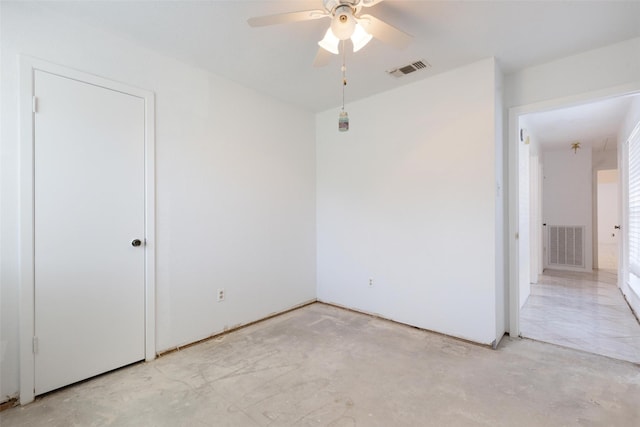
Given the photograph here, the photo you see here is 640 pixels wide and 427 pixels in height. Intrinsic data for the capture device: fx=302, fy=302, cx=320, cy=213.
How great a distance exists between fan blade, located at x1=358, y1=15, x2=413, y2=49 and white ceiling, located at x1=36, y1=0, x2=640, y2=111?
0.86 feet

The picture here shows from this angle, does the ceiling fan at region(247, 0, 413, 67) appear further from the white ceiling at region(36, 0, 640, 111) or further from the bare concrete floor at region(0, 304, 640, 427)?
the bare concrete floor at region(0, 304, 640, 427)

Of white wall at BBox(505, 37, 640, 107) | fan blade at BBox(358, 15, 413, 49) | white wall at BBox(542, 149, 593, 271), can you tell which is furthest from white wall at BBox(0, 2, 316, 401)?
white wall at BBox(542, 149, 593, 271)

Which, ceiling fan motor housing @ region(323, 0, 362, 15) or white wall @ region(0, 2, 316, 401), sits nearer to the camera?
ceiling fan motor housing @ region(323, 0, 362, 15)

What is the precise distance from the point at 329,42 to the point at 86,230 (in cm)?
212

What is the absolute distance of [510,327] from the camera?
9.53 feet

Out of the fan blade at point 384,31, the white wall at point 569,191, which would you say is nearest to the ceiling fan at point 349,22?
the fan blade at point 384,31

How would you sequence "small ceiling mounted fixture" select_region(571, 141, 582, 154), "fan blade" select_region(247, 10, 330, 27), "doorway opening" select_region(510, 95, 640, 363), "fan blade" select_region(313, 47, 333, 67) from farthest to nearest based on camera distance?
"small ceiling mounted fixture" select_region(571, 141, 582, 154), "doorway opening" select_region(510, 95, 640, 363), "fan blade" select_region(313, 47, 333, 67), "fan blade" select_region(247, 10, 330, 27)

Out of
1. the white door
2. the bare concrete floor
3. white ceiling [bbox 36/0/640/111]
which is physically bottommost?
the bare concrete floor

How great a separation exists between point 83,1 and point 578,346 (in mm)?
4624

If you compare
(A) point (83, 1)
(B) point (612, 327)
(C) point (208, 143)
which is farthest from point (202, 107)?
(B) point (612, 327)

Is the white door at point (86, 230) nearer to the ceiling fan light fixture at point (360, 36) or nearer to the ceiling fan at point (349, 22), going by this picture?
the ceiling fan at point (349, 22)

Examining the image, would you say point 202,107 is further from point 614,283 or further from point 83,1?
point 614,283

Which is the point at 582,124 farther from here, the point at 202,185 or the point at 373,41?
the point at 202,185

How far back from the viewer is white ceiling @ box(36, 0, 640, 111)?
1952 mm
